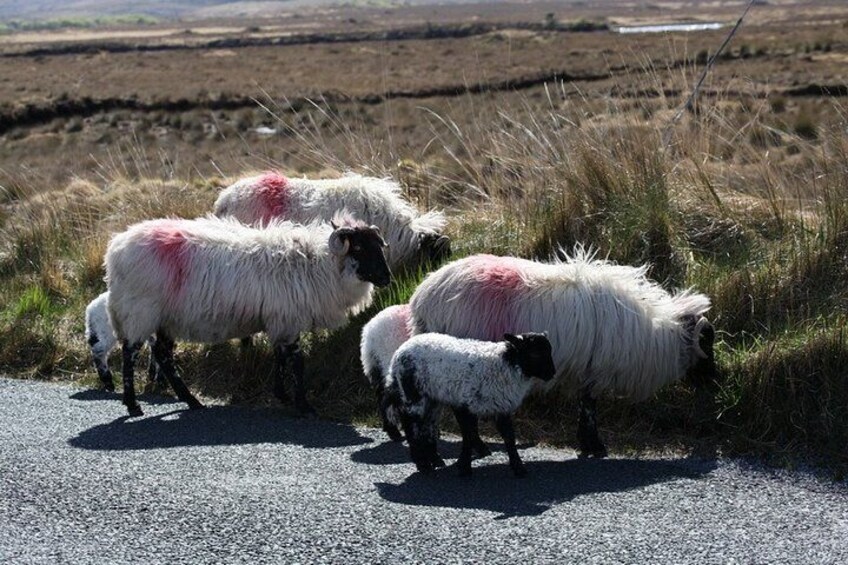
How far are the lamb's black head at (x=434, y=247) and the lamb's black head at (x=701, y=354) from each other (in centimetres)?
335

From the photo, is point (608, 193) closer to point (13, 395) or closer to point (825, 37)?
point (13, 395)

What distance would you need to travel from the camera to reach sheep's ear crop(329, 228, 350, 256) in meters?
10.6

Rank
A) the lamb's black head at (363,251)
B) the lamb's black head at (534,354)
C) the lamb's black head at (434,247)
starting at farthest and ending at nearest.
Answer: the lamb's black head at (434,247) → the lamb's black head at (363,251) → the lamb's black head at (534,354)

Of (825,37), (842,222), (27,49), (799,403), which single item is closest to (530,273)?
(799,403)

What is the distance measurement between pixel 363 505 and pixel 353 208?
5209 mm

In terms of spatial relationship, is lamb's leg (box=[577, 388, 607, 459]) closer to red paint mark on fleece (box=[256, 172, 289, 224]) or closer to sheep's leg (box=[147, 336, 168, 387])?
sheep's leg (box=[147, 336, 168, 387])

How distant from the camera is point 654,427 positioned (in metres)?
9.25

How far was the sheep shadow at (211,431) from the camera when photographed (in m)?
9.07

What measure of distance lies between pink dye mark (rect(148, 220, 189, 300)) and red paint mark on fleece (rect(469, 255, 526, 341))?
281 centimetres

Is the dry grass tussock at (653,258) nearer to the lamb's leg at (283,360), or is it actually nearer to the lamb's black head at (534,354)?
the lamb's leg at (283,360)

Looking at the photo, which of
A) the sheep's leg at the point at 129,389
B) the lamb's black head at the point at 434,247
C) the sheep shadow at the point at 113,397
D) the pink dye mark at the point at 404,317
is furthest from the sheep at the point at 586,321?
the sheep shadow at the point at 113,397

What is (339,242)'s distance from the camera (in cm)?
1057

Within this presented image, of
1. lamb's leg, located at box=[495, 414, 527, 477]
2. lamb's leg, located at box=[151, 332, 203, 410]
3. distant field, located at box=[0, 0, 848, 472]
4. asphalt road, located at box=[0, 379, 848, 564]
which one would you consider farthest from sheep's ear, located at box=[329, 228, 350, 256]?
lamb's leg, located at box=[495, 414, 527, 477]

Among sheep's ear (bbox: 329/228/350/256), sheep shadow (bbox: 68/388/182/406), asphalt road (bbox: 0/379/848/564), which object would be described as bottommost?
sheep shadow (bbox: 68/388/182/406)
